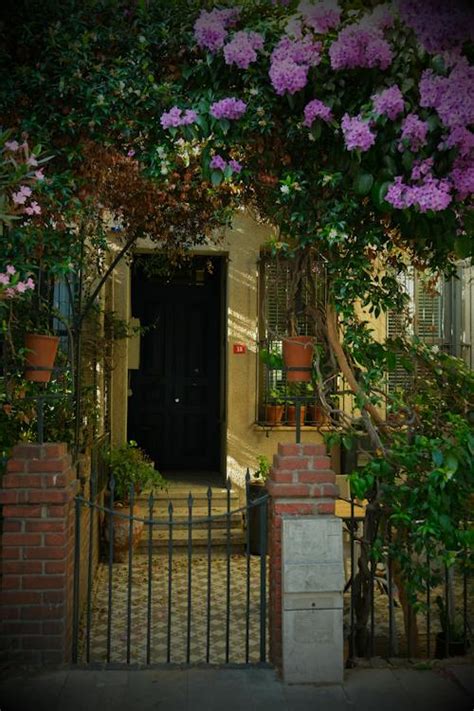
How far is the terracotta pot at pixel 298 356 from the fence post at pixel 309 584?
1.63 ft

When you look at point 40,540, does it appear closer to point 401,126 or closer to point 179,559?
point 401,126

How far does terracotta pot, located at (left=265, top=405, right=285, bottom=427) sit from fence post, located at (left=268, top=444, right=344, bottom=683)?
5393 mm

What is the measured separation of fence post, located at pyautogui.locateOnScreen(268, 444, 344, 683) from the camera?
13.0ft

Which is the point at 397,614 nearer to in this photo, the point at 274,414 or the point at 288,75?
the point at 274,414

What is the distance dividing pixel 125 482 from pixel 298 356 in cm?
444

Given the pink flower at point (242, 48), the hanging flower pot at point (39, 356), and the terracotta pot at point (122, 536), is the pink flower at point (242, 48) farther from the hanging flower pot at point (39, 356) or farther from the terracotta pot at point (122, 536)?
the terracotta pot at point (122, 536)

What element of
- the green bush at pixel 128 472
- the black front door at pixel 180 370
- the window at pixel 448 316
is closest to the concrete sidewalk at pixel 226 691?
the green bush at pixel 128 472

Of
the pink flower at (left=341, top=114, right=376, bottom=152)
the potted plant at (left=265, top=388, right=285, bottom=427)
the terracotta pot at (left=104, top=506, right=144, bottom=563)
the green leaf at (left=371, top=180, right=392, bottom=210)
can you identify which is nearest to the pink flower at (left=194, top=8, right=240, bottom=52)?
the pink flower at (left=341, top=114, right=376, bottom=152)

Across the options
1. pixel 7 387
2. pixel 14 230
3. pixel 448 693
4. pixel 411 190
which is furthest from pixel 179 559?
pixel 411 190

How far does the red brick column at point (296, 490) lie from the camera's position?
13.5 feet

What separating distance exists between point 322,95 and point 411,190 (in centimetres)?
83

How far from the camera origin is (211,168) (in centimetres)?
425

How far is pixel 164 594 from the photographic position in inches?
271

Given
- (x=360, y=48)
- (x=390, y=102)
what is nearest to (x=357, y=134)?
(x=390, y=102)
